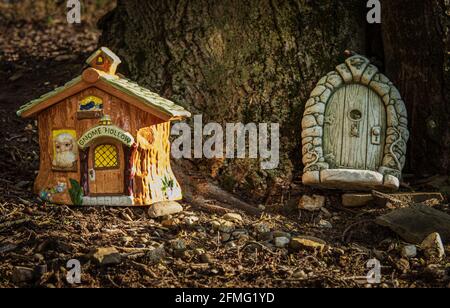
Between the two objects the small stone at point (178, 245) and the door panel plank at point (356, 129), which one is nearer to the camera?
the small stone at point (178, 245)

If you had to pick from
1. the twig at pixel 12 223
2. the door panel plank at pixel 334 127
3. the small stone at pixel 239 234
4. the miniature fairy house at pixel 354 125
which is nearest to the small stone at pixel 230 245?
the small stone at pixel 239 234

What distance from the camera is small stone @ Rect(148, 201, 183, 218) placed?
4.41 meters

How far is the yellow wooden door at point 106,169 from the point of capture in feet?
14.3

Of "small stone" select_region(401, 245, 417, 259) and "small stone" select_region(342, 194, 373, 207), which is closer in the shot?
"small stone" select_region(401, 245, 417, 259)

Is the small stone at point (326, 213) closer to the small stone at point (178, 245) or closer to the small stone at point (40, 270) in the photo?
the small stone at point (178, 245)

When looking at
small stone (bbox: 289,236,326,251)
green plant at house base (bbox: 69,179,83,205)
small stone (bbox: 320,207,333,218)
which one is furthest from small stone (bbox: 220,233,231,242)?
green plant at house base (bbox: 69,179,83,205)

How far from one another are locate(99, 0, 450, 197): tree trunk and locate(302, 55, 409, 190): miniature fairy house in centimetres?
19

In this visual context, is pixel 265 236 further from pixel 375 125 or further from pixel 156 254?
pixel 375 125

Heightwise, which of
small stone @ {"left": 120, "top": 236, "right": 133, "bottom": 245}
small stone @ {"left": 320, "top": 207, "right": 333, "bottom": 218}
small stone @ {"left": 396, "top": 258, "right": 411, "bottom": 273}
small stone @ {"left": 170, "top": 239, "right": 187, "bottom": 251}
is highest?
small stone @ {"left": 320, "top": 207, "right": 333, "bottom": 218}

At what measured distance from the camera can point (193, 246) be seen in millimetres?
4090

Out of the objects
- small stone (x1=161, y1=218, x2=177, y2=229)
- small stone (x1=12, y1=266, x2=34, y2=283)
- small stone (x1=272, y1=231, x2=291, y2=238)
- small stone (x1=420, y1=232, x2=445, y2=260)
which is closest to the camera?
small stone (x1=12, y1=266, x2=34, y2=283)

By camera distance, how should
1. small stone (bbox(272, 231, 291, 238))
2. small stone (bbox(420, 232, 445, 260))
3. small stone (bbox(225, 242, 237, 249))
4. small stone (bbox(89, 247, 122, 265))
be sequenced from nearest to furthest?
small stone (bbox(89, 247, 122, 265)) → small stone (bbox(420, 232, 445, 260)) → small stone (bbox(225, 242, 237, 249)) → small stone (bbox(272, 231, 291, 238))

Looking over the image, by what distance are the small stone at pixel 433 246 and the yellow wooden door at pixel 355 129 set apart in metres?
0.89

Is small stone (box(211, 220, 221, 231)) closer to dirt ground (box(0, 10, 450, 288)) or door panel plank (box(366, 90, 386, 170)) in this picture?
dirt ground (box(0, 10, 450, 288))
